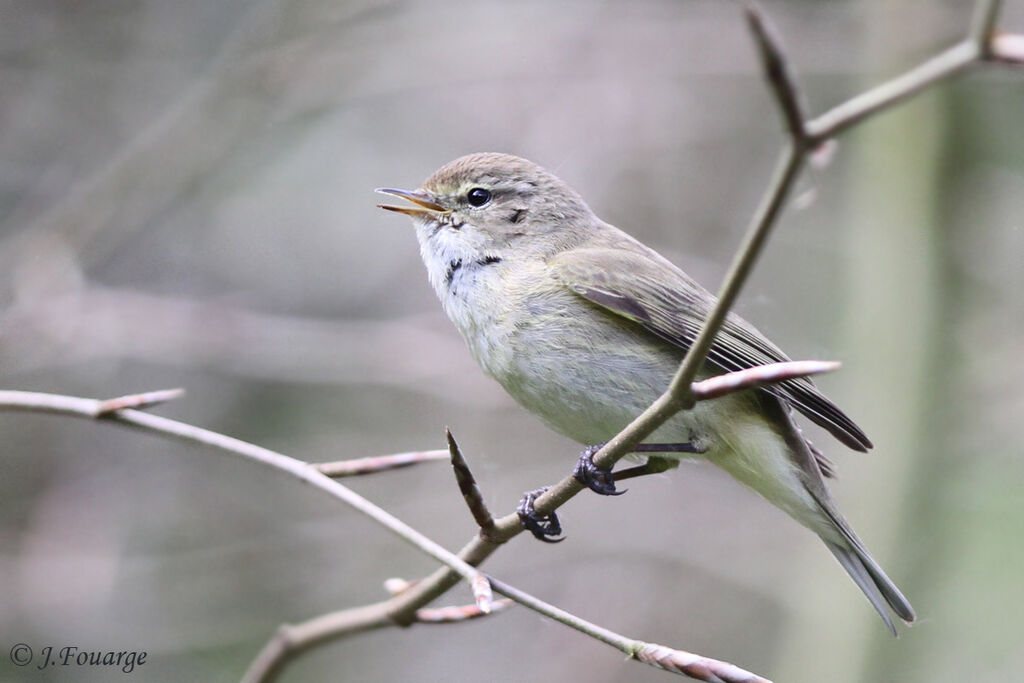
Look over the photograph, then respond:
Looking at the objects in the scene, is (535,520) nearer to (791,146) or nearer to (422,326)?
(791,146)

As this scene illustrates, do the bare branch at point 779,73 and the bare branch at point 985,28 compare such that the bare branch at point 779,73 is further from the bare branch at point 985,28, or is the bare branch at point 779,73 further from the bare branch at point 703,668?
the bare branch at point 703,668

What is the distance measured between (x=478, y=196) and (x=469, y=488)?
193cm

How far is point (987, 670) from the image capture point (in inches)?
218

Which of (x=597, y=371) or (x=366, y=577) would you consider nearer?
(x=597, y=371)

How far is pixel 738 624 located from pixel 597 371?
4029 millimetres

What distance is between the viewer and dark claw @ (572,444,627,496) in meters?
2.70

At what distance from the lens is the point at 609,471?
9.62 feet

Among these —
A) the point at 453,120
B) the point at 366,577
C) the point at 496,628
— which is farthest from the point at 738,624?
the point at 453,120

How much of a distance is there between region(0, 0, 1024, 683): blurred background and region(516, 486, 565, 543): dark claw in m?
2.14

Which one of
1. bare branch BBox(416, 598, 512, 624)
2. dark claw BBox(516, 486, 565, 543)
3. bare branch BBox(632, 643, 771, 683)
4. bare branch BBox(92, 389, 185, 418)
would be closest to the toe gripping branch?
dark claw BBox(516, 486, 565, 543)

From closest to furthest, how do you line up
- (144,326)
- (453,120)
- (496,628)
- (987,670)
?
(144,326) < (987,670) < (496,628) < (453,120)

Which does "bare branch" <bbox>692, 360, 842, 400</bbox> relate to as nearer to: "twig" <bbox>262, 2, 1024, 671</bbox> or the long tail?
"twig" <bbox>262, 2, 1024, 671</bbox>

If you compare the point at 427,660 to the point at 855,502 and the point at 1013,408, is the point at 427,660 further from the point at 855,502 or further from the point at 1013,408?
the point at 1013,408

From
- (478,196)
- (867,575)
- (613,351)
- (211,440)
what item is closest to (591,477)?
(613,351)
